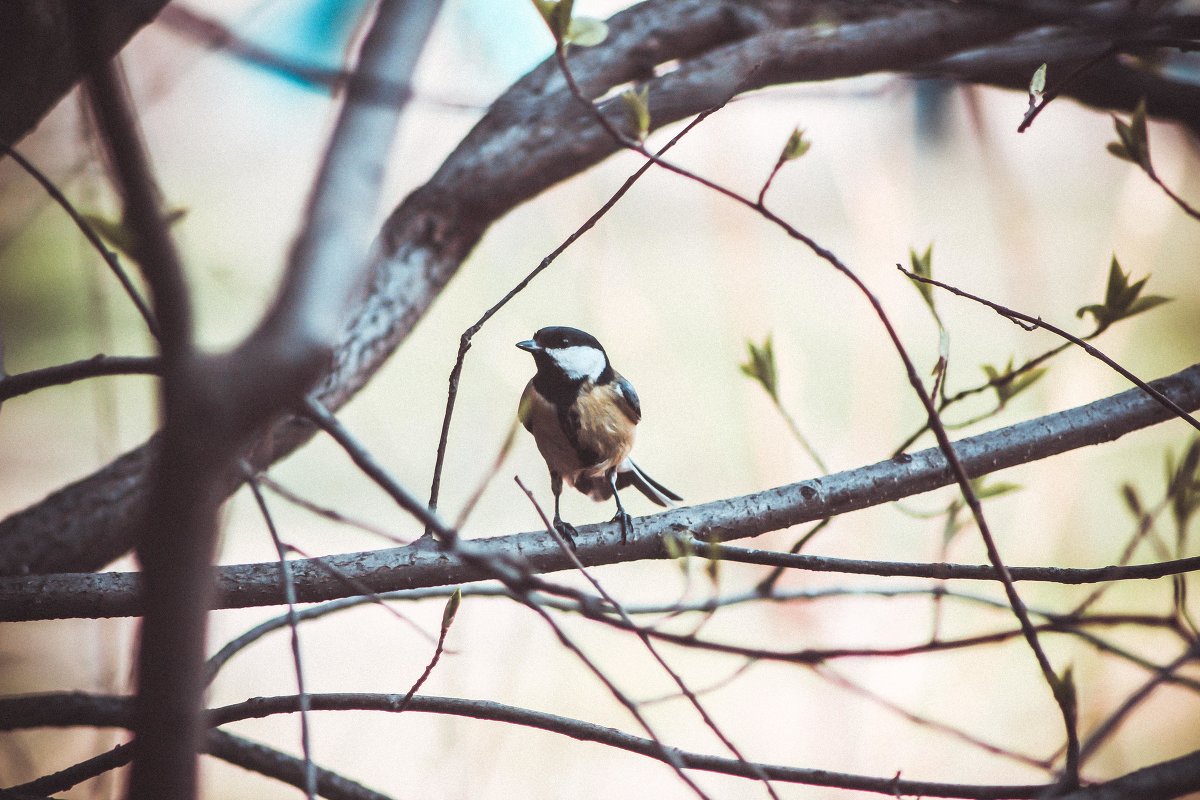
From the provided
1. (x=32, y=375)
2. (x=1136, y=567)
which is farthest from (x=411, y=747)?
(x=1136, y=567)

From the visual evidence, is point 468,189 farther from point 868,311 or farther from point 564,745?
point 564,745

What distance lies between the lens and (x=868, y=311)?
2047 millimetres

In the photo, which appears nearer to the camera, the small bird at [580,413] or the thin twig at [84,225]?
the thin twig at [84,225]

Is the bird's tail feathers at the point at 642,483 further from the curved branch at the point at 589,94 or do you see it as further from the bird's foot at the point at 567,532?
the curved branch at the point at 589,94

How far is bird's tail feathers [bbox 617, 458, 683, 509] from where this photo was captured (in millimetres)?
1489

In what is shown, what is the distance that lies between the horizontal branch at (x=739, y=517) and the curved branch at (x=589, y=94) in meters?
0.31

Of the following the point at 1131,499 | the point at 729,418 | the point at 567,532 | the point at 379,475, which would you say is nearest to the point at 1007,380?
the point at 1131,499

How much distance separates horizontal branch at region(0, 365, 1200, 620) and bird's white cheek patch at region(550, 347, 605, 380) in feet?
2.14

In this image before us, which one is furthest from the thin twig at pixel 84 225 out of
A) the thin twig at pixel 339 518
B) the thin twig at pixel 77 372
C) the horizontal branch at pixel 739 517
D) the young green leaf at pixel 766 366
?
the young green leaf at pixel 766 366

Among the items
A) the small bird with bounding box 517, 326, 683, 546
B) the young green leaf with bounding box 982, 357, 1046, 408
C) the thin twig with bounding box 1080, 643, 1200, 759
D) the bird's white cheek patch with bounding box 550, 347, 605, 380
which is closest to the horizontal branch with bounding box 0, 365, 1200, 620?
the young green leaf with bounding box 982, 357, 1046, 408

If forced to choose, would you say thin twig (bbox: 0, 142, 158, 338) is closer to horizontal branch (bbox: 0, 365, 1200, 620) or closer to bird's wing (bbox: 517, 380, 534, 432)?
horizontal branch (bbox: 0, 365, 1200, 620)

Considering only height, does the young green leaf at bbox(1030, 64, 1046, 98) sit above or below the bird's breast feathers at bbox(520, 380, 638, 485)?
below

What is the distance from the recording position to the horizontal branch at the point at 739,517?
0.89 meters

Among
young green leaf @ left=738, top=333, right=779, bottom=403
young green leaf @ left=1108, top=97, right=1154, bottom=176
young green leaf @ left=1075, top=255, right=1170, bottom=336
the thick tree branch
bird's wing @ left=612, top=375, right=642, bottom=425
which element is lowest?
young green leaf @ left=1075, top=255, right=1170, bottom=336
